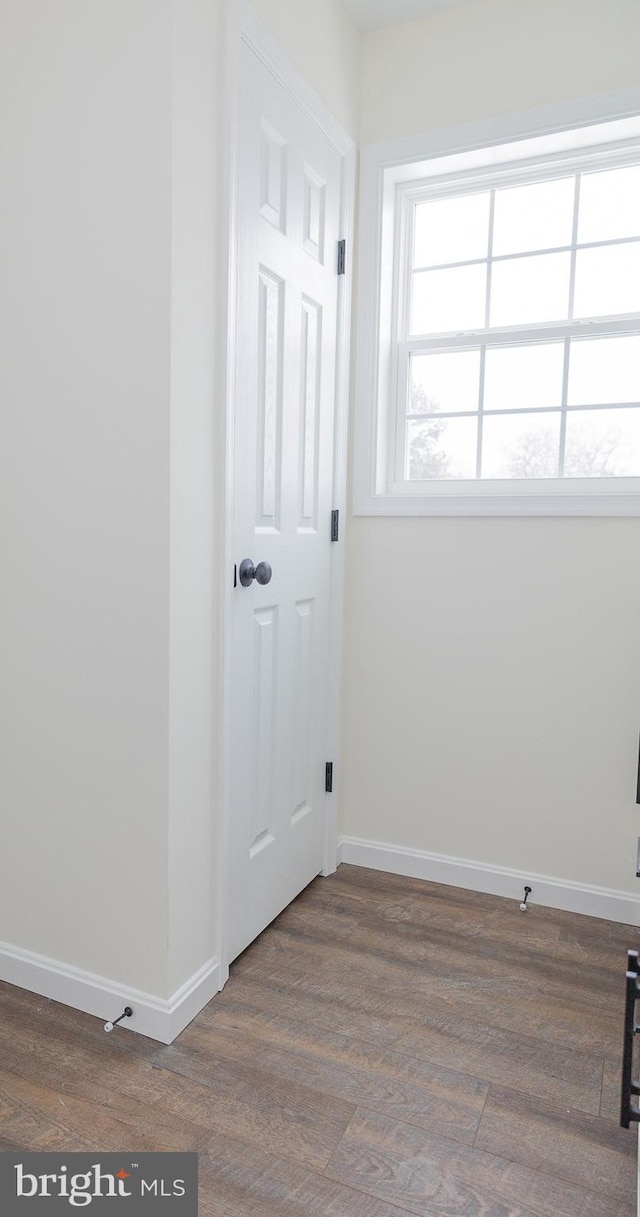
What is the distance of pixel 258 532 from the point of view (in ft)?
6.24

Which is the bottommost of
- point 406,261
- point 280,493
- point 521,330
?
point 280,493

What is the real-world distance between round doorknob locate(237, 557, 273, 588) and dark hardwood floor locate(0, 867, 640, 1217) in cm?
98

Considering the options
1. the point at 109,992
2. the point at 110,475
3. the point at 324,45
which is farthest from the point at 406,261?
the point at 109,992

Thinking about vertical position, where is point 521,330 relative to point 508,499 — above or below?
above

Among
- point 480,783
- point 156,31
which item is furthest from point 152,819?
point 156,31

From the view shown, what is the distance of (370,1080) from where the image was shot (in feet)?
4.96

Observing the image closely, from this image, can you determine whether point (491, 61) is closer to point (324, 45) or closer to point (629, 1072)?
point (324, 45)

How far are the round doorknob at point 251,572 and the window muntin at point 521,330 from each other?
2.89 feet

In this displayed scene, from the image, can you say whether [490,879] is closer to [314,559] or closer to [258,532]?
[314,559]

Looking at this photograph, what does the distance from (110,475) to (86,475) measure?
7 cm

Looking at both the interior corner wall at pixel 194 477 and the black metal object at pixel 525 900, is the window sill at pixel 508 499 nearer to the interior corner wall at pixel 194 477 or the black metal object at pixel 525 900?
the interior corner wall at pixel 194 477

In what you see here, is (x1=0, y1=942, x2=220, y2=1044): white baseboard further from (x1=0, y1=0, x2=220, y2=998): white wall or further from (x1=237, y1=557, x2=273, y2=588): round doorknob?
(x1=237, y1=557, x2=273, y2=588): round doorknob

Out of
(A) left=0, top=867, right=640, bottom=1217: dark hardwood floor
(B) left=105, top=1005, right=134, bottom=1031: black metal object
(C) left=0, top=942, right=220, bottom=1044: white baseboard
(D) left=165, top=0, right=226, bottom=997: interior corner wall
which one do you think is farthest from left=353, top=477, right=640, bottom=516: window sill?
(B) left=105, top=1005, right=134, bottom=1031: black metal object

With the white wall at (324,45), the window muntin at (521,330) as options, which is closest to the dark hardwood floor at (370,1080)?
the window muntin at (521,330)
